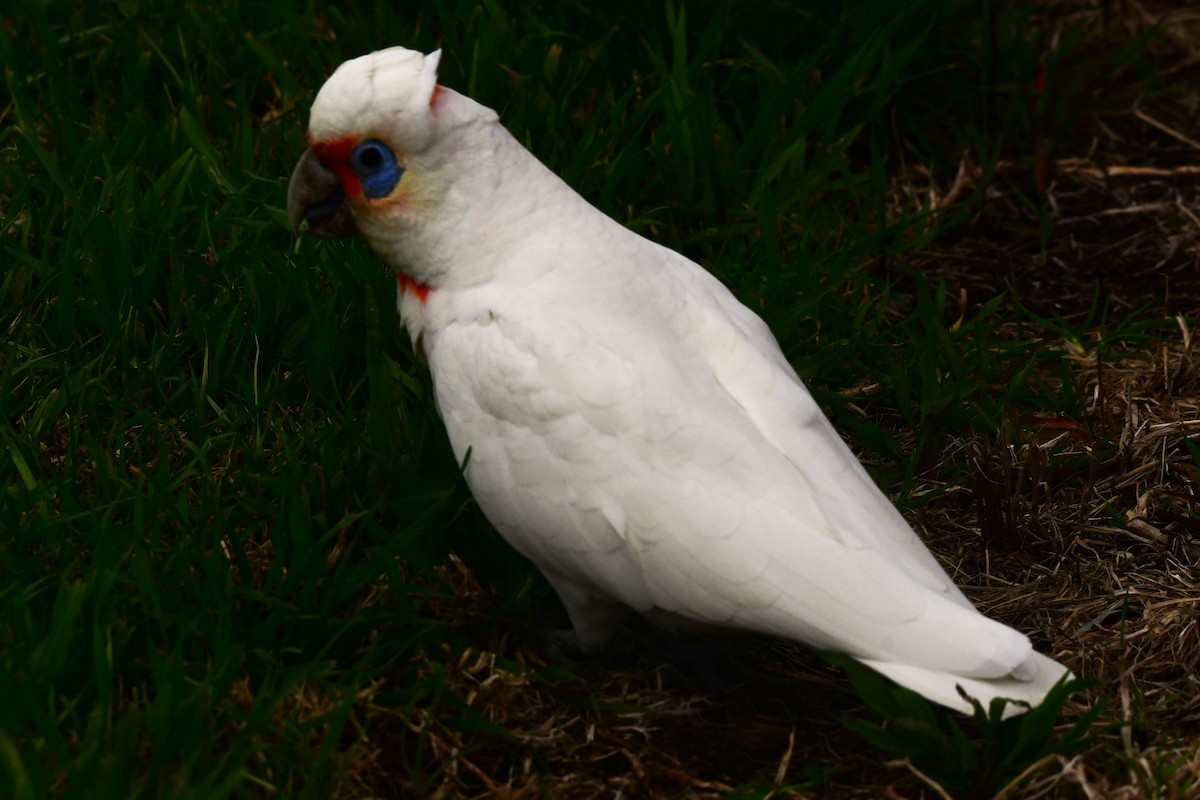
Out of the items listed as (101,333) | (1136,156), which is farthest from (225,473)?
(1136,156)

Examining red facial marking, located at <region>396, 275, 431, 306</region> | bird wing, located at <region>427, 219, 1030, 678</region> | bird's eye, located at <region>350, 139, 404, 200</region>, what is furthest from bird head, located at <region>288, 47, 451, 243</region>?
bird wing, located at <region>427, 219, 1030, 678</region>

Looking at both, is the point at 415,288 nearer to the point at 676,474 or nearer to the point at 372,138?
the point at 372,138

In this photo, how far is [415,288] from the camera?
2855 mm

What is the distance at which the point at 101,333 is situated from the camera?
3293mm

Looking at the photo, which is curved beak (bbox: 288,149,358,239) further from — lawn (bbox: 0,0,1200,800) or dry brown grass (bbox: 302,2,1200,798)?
dry brown grass (bbox: 302,2,1200,798)

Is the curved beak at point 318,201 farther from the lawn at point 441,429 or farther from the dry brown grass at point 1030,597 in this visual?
the dry brown grass at point 1030,597

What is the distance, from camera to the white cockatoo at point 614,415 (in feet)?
7.81

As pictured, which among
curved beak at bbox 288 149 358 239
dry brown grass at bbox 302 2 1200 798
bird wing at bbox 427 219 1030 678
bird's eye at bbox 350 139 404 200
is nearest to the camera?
bird wing at bbox 427 219 1030 678

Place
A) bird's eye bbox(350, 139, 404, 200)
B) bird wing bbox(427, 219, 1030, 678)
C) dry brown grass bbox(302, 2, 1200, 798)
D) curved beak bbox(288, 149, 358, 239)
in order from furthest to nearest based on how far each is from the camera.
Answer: curved beak bbox(288, 149, 358, 239)
bird's eye bbox(350, 139, 404, 200)
dry brown grass bbox(302, 2, 1200, 798)
bird wing bbox(427, 219, 1030, 678)

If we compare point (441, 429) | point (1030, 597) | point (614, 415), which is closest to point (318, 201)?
point (441, 429)

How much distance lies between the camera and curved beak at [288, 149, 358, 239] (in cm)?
280

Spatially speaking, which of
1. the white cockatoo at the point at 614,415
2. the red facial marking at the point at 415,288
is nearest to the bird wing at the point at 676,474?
the white cockatoo at the point at 614,415

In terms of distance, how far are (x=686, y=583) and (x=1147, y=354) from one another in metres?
1.85

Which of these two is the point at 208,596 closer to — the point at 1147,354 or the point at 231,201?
the point at 231,201
